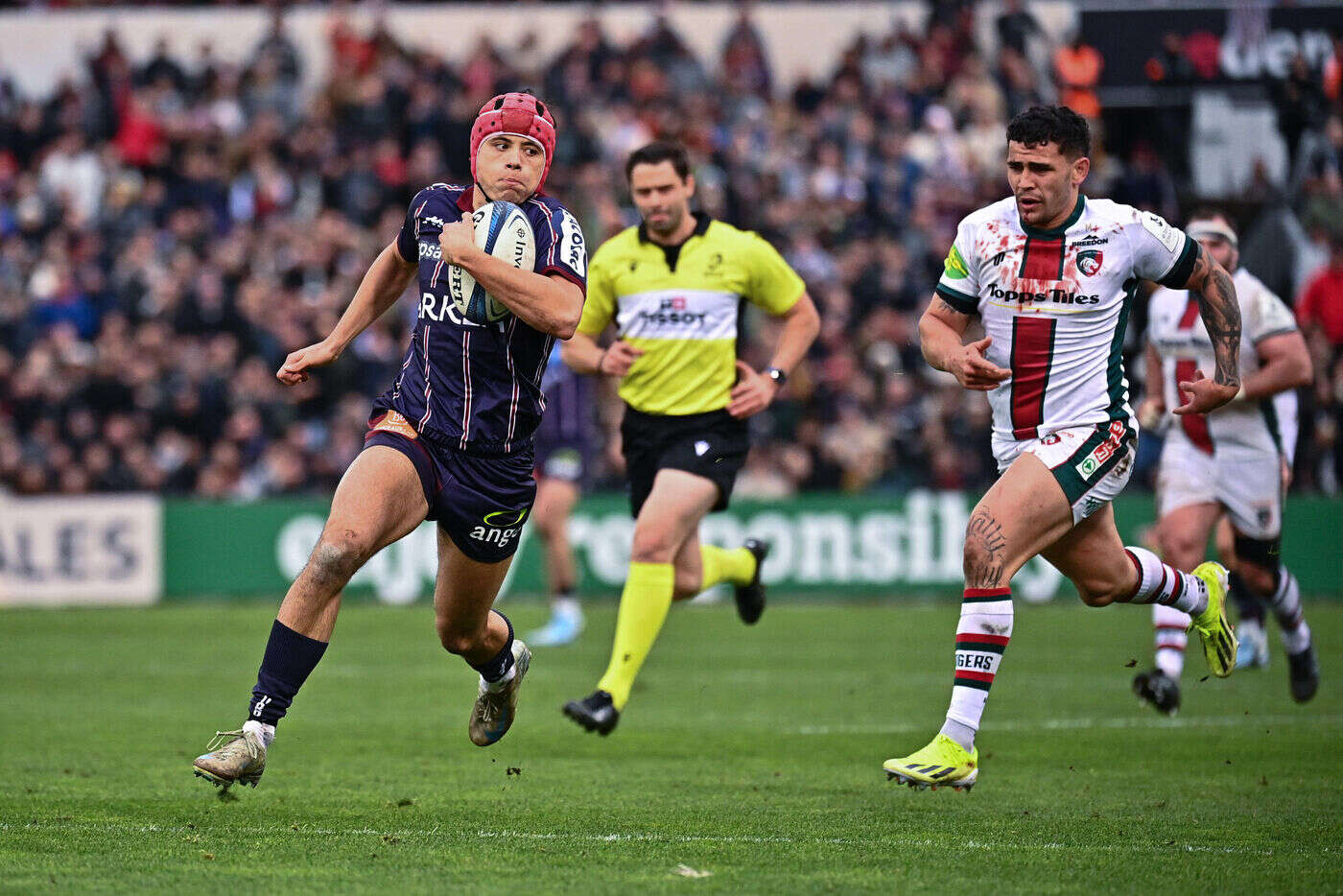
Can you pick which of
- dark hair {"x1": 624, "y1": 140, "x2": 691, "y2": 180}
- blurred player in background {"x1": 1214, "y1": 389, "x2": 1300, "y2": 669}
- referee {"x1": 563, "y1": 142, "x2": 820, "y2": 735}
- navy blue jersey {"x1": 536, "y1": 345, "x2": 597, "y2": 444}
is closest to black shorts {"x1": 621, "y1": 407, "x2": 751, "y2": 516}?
referee {"x1": 563, "y1": 142, "x2": 820, "y2": 735}

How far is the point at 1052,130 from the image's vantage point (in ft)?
24.6

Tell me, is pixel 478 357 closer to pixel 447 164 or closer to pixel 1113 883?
pixel 1113 883

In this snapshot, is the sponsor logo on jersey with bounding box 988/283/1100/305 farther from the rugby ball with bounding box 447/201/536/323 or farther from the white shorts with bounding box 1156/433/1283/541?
the white shorts with bounding box 1156/433/1283/541

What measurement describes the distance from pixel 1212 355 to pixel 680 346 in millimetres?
3242

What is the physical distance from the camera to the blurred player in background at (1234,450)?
35.6 feet

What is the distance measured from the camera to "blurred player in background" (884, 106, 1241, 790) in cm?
748

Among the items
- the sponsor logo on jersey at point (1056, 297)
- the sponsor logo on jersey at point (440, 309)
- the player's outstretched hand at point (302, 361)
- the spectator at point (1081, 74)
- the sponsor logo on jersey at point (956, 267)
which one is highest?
the spectator at point (1081, 74)

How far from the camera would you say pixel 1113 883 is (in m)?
5.82

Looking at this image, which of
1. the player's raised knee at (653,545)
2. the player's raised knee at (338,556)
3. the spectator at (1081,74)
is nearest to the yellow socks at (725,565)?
the player's raised knee at (653,545)

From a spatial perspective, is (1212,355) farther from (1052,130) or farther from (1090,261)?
(1052,130)

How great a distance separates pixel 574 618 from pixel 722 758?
6.48 metres

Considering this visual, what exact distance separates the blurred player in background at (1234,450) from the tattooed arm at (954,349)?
10.9 ft

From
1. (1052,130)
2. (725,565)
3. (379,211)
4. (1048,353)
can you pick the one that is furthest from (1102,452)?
(379,211)

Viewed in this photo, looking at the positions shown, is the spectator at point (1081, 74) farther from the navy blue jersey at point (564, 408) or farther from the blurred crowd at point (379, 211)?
the navy blue jersey at point (564, 408)
